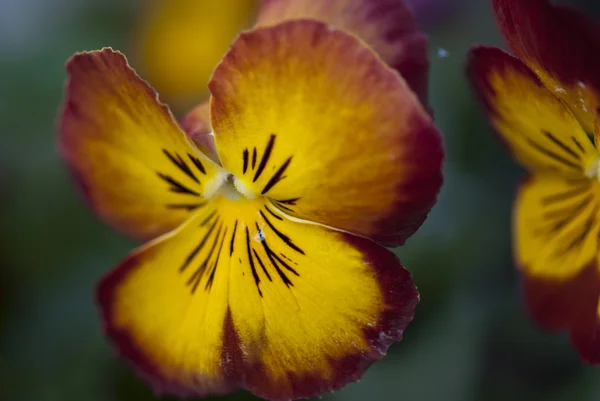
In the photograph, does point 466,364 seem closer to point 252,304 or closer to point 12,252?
point 252,304

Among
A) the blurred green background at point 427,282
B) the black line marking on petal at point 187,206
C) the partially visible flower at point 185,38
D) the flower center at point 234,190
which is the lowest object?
the blurred green background at point 427,282

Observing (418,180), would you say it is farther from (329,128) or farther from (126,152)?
(126,152)

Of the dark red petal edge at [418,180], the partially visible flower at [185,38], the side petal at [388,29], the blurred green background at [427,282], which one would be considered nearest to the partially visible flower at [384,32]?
the side petal at [388,29]

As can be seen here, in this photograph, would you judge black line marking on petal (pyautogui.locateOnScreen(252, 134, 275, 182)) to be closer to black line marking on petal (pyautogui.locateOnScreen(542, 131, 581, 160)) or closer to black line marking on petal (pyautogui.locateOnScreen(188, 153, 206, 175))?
black line marking on petal (pyautogui.locateOnScreen(188, 153, 206, 175))

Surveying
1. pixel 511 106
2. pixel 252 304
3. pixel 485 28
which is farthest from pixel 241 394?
pixel 485 28

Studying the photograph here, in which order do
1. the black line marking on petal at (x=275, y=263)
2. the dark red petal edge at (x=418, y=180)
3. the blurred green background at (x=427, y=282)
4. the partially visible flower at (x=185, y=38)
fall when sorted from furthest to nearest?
the partially visible flower at (x=185, y=38), the blurred green background at (x=427, y=282), the black line marking on petal at (x=275, y=263), the dark red petal edge at (x=418, y=180)

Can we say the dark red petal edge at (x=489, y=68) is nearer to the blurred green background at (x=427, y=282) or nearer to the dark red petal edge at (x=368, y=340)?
the dark red petal edge at (x=368, y=340)
